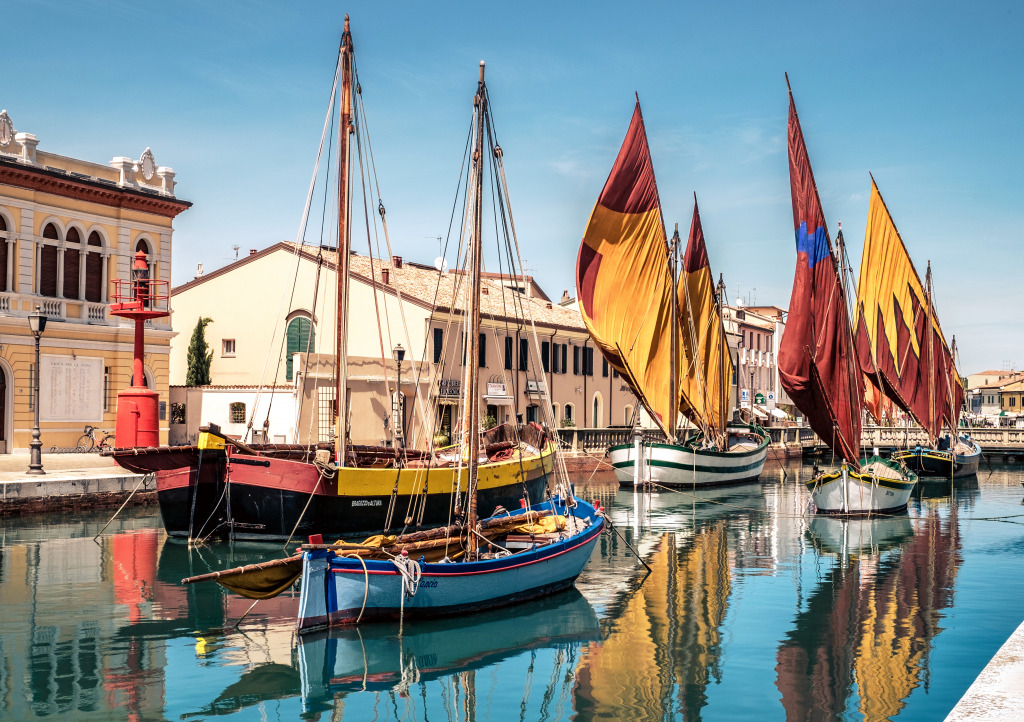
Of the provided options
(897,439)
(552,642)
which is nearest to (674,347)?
(552,642)

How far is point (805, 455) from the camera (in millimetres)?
61625

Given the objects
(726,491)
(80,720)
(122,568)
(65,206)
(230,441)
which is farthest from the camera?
(726,491)

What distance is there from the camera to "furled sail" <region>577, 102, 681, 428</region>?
33.5 m

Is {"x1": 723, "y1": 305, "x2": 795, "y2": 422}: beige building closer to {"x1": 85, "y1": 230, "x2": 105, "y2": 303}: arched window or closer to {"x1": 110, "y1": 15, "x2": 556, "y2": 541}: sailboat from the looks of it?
{"x1": 85, "y1": 230, "x2": 105, "y2": 303}: arched window

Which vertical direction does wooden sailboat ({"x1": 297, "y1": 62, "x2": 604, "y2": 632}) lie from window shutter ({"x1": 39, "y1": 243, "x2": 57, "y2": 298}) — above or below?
below

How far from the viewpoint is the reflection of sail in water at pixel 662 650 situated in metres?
11.9

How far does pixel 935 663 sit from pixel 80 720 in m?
10.4

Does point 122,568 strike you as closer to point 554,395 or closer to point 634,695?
point 634,695

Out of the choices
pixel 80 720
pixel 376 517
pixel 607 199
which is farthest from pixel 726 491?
pixel 80 720

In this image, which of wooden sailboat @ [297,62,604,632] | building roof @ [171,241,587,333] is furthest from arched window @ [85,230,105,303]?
wooden sailboat @ [297,62,604,632]

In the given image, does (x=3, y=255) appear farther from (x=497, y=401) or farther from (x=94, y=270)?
(x=497, y=401)

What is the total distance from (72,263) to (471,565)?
77.8 feet

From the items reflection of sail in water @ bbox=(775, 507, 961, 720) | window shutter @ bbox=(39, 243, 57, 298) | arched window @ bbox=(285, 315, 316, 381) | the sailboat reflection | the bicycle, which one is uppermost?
window shutter @ bbox=(39, 243, 57, 298)

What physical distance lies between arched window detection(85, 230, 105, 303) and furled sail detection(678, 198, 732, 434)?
20851 millimetres
